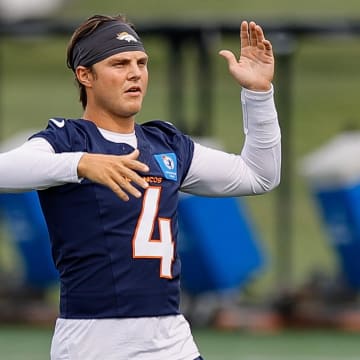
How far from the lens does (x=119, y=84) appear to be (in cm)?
533

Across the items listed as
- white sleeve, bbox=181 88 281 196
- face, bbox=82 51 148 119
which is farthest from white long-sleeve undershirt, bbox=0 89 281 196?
face, bbox=82 51 148 119

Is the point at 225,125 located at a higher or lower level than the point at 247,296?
higher

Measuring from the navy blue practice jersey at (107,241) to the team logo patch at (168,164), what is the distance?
0.11 ft

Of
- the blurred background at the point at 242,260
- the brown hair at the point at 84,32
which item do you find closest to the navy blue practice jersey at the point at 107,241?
the brown hair at the point at 84,32

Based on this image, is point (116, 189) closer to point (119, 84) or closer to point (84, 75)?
point (119, 84)

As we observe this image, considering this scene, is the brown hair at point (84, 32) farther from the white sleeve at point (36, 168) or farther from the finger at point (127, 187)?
the finger at point (127, 187)

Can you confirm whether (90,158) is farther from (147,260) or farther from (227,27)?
(227,27)

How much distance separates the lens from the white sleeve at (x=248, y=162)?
18.4 ft

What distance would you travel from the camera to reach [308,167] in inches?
511

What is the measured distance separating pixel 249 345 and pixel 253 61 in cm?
609

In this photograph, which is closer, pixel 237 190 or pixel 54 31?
pixel 237 190

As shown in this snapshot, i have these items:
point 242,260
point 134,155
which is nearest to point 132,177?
point 134,155

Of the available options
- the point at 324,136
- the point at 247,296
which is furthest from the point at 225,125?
the point at 247,296

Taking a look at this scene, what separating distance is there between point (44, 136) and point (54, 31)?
26.9 feet
